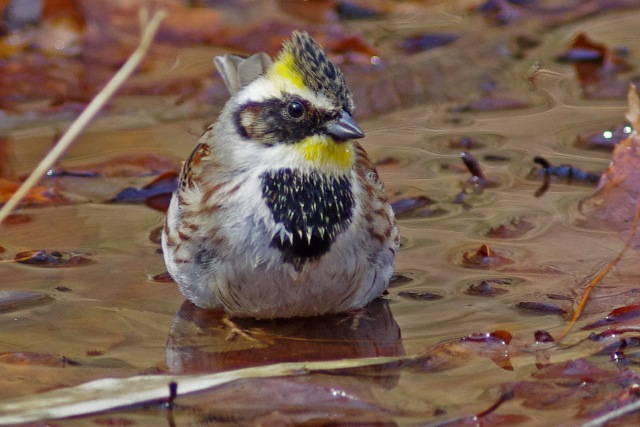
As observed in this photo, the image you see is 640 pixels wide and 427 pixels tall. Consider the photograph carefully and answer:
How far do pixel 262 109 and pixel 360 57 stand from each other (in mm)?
3949

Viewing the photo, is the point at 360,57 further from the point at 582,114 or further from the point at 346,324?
the point at 346,324

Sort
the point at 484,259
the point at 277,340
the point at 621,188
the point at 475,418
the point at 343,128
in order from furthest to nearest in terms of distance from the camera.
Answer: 1. the point at 621,188
2. the point at 484,259
3. the point at 277,340
4. the point at 343,128
5. the point at 475,418

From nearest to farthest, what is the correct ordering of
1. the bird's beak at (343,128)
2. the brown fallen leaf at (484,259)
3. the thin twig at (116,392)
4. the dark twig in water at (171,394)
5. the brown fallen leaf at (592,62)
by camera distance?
the thin twig at (116,392)
the dark twig in water at (171,394)
the bird's beak at (343,128)
the brown fallen leaf at (484,259)
the brown fallen leaf at (592,62)

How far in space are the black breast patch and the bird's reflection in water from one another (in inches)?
16.3


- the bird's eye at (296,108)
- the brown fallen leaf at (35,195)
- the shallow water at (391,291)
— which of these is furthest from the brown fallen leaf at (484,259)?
the brown fallen leaf at (35,195)

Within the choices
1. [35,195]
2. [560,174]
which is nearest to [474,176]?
[560,174]

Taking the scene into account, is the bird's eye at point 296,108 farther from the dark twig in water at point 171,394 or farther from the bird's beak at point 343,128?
the dark twig in water at point 171,394

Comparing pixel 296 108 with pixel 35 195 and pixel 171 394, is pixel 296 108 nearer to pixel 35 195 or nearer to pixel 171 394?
pixel 171 394

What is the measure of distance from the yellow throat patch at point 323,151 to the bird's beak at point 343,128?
0.06 m

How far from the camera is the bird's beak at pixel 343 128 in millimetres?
4809

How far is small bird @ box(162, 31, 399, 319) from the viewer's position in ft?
16.2

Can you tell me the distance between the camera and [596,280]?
5367mm

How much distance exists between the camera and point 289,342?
5.16 meters

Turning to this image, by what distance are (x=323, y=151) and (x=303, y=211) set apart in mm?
279
